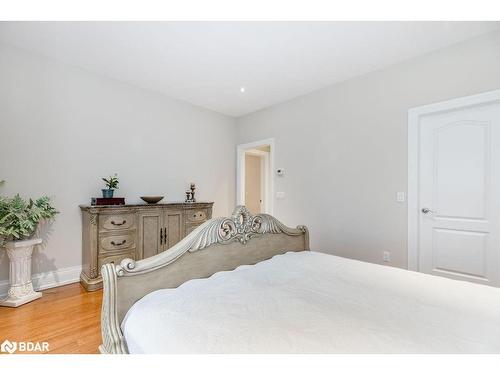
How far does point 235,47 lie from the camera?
2.51 meters

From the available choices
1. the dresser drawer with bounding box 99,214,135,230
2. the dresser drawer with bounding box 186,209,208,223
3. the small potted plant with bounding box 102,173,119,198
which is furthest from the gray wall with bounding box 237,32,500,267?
the small potted plant with bounding box 102,173,119,198

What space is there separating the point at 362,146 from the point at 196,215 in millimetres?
2409

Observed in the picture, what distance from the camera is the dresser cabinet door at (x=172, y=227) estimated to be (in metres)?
3.32

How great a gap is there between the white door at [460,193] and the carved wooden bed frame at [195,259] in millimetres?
1452

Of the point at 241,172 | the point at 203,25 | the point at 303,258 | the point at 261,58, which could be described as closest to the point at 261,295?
the point at 303,258

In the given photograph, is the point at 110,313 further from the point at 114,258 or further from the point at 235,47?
the point at 235,47

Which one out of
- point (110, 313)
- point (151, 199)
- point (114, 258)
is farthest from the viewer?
point (151, 199)

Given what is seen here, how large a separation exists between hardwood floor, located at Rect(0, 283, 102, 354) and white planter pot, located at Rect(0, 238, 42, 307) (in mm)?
76

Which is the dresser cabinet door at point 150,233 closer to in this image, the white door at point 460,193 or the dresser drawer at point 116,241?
the dresser drawer at point 116,241

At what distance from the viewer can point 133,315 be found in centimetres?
114

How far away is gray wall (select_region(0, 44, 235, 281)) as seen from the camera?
261 cm

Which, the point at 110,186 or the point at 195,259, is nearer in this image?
the point at 195,259

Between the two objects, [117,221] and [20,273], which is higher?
[117,221]

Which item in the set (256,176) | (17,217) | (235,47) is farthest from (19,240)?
(256,176)
